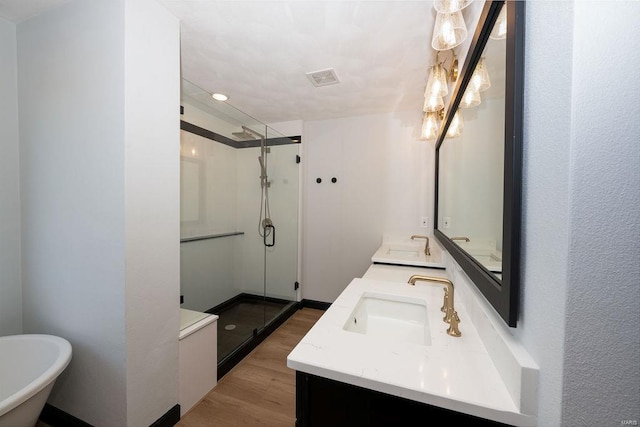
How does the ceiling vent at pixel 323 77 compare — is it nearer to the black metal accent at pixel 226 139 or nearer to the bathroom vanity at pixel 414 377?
the black metal accent at pixel 226 139

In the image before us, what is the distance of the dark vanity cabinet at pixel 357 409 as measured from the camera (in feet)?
2.19

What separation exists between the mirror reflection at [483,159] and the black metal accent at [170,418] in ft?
6.23

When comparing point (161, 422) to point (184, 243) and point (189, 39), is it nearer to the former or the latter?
point (184, 243)

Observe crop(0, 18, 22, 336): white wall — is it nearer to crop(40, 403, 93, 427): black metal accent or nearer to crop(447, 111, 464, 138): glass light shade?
crop(40, 403, 93, 427): black metal accent

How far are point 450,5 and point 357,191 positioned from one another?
7.20ft

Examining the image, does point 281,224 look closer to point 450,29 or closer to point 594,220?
point 450,29

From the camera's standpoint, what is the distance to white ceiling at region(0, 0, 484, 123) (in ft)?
4.52

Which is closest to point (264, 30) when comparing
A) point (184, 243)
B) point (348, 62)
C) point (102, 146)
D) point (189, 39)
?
point (189, 39)

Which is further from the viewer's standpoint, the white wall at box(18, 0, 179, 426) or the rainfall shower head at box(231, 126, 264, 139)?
the rainfall shower head at box(231, 126, 264, 139)

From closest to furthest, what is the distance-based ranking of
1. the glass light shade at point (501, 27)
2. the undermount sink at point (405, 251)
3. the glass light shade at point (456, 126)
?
the glass light shade at point (501, 27) < the glass light shade at point (456, 126) < the undermount sink at point (405, 251)

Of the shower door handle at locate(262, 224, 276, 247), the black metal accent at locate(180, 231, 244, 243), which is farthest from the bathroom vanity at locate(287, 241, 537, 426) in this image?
the shower door handle at locate(262, 224, 276, 247)

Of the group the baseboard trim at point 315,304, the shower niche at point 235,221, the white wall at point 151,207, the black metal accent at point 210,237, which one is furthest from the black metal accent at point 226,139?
the baseboard trim at point 315,304

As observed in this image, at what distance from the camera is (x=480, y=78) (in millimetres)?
973

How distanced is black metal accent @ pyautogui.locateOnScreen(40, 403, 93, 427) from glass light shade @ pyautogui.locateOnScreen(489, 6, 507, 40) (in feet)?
8.59
